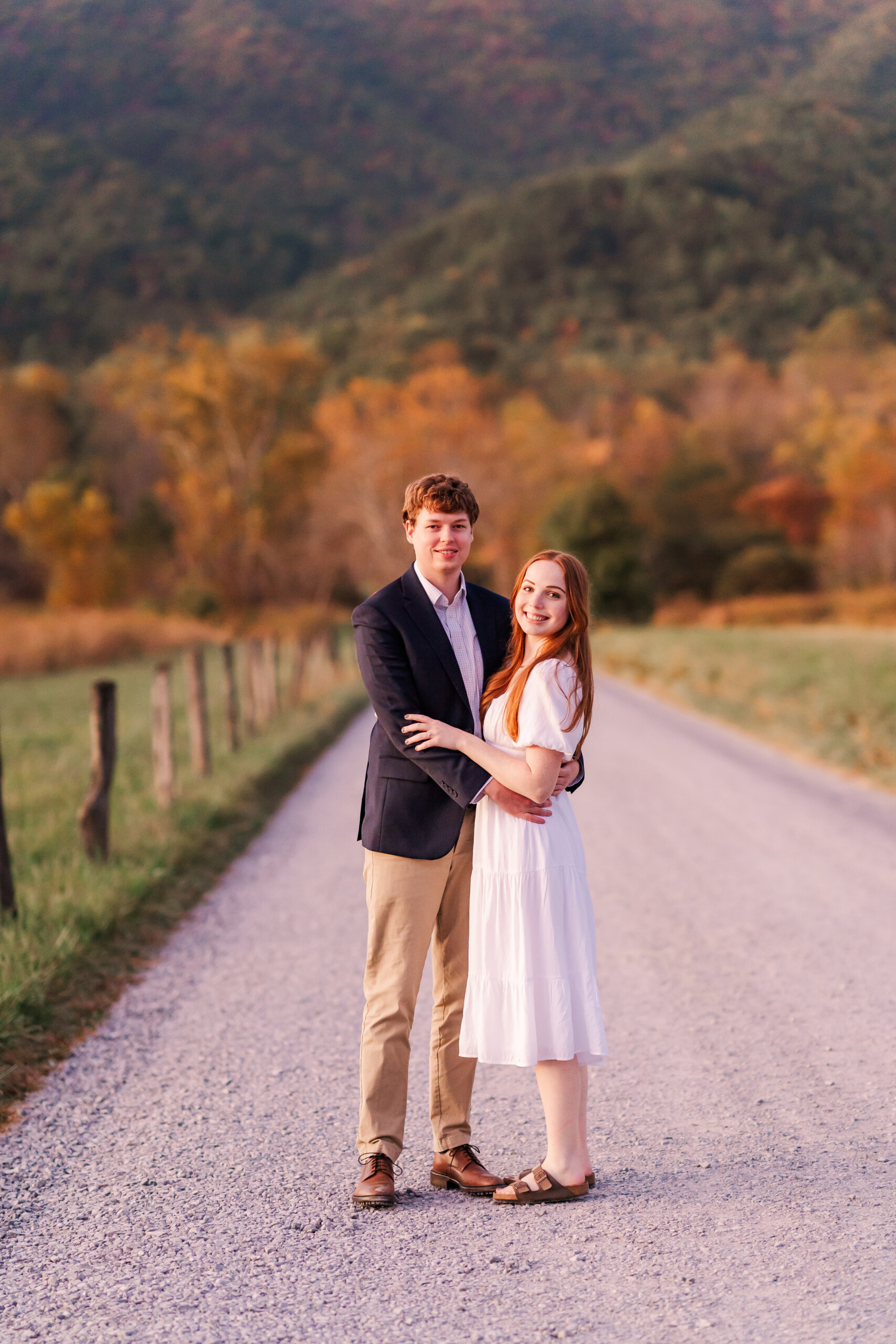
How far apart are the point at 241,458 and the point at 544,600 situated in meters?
52.0

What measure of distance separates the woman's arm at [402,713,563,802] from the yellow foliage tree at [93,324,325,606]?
163 feet

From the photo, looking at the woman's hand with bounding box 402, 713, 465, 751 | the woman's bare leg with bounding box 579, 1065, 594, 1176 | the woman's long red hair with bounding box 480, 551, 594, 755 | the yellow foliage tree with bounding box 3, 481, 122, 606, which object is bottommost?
the woman's bare leg with bounding box 579, 1065, 594, 1176

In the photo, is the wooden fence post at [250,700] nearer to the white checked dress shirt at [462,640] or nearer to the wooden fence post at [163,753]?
the wooden fence post at [163,753]

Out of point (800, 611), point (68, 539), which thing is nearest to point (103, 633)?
point (68, 539)

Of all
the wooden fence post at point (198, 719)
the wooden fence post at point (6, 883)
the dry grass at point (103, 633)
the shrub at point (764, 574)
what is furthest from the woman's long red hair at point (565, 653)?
the shrub at point (764, 574)

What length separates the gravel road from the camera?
254 cm

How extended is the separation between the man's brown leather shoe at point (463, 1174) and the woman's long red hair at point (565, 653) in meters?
1.21

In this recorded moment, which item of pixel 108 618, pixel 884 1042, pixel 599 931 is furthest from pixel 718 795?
pixel 108 618

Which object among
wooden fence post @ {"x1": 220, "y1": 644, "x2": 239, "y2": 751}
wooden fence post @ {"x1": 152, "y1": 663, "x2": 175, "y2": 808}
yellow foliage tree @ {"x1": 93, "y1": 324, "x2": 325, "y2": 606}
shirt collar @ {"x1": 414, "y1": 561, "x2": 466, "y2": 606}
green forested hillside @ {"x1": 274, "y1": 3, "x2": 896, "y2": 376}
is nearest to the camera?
shirt collar @ {"x1": 414, "y1": 561, "x2": 466, "y2": 606}

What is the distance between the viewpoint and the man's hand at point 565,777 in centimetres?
315

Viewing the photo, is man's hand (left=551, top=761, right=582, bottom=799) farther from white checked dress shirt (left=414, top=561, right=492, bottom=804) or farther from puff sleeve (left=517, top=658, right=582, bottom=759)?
white checked dress shirt (left=414, top=561, right=492, bottom=804)

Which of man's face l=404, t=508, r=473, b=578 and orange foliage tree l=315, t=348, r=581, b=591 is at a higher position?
orange foliage tree l=315, t=348, r=581, b=591

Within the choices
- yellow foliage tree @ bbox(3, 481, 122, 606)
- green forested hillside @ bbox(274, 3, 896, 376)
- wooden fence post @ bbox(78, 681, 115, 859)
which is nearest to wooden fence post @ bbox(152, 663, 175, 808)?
wooden fence post @ bbox(78, 681, 115, 859)

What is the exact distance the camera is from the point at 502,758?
3084 mm
